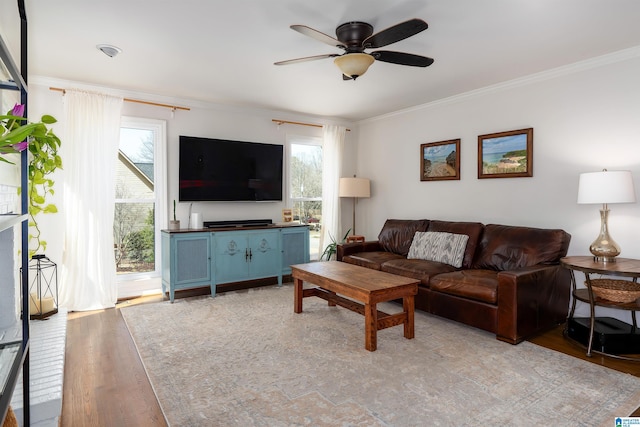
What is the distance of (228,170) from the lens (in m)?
4.88

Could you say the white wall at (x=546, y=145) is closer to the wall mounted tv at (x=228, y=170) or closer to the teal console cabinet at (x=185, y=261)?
the wall mounted tv at (x=228, y=170)

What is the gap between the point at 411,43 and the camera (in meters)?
3.02

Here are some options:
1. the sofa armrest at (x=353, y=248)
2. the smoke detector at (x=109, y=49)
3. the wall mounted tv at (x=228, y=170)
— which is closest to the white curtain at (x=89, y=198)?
the wall mounted tv at (x=228, y=170)

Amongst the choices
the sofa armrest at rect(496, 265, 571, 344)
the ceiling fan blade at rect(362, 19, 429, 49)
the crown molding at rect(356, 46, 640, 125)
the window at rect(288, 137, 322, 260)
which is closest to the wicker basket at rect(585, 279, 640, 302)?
the sofa armrest at rect(496, 265, 571, 344)

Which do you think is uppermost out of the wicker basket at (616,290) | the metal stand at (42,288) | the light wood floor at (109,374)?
the wicker basket at (616,290)

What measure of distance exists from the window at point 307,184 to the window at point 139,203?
5.96 feet

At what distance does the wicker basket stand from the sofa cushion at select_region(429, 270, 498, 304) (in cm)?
72

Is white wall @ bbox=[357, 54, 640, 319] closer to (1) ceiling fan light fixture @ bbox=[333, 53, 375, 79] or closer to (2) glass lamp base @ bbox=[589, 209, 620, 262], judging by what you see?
(2) glass lamp base @ bbox=[589, 209, 620, 262]

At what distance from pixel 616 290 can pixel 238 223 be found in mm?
3956

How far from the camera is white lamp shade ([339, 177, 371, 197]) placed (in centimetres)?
554

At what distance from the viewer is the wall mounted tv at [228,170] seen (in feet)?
15.1

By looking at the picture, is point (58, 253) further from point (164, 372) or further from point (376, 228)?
point (376, 228)

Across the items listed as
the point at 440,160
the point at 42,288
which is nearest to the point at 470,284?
the point at 440,160

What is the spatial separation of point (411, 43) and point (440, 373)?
98.5 inches
